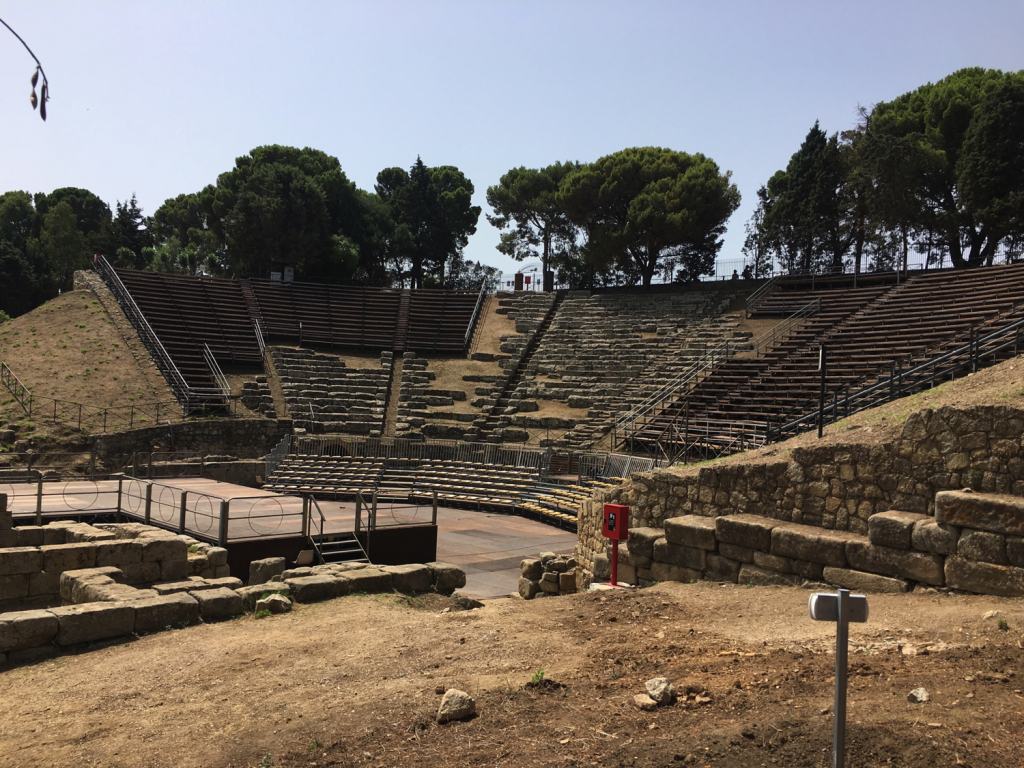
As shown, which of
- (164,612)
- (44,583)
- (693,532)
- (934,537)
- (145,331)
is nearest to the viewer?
(934,537)

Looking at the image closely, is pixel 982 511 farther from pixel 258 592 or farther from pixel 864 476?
pixel 258 592

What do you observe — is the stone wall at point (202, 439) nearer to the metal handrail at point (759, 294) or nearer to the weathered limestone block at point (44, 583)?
the weathered limestone block at point (44, 583)

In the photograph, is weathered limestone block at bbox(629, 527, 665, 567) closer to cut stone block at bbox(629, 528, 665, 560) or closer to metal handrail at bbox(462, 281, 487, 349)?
cut stone block at bbox(629, 528, 665, 560)

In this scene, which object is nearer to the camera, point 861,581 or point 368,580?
point 861,581

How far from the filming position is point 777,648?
581cm

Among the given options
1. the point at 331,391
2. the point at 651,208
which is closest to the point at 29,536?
the point at 331,391

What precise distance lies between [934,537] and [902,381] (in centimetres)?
1272

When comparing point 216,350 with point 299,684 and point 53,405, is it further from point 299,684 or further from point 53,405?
point 299,684

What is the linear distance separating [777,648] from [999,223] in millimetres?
34527

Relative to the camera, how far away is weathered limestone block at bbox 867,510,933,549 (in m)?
7.26

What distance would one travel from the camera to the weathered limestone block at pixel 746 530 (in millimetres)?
8602

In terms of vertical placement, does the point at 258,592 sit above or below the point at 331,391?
below

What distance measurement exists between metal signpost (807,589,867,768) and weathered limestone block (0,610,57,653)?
6950mm

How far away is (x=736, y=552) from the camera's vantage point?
352 inches
